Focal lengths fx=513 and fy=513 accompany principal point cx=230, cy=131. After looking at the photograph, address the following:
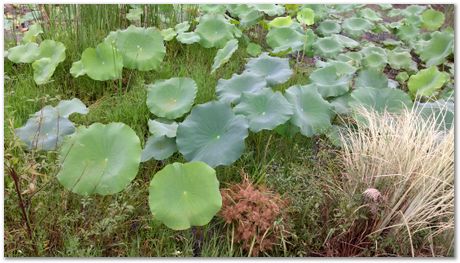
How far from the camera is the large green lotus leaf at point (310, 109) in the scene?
238 centimetres

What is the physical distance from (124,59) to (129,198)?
3.67ft

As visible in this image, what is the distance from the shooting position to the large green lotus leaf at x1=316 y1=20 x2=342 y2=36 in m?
3.99

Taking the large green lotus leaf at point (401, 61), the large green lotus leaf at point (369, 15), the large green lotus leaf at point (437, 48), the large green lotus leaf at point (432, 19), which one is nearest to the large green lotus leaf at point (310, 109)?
the large green lotus leaf at point (401, 61)

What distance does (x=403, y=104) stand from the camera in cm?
255

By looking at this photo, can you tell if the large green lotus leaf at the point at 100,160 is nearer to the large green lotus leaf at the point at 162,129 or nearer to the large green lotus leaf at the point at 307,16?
the large green lotus leaf at the point at 162,129

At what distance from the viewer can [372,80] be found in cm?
291

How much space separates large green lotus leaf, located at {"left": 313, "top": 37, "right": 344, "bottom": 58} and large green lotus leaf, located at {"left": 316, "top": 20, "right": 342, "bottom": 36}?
0.42 metres

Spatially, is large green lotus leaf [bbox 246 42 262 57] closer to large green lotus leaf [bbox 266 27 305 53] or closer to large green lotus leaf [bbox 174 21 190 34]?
large green lotus leaf [bbox 266 27 305 53]

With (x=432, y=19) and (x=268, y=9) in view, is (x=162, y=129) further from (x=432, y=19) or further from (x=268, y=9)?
(x=432, y=19)

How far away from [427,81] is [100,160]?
6.57 ft

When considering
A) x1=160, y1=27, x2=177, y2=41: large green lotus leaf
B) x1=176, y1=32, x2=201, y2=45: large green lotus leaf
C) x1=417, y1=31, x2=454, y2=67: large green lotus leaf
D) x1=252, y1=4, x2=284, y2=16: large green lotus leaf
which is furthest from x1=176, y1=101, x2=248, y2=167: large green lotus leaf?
x1=417, y1=31, x2=454, y2=67: large green lotus leaf

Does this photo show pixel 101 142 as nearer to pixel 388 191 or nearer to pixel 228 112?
pixel 228 112

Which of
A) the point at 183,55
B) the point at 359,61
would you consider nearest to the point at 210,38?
the point at 183,55

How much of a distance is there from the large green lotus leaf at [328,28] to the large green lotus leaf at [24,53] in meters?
2.12
